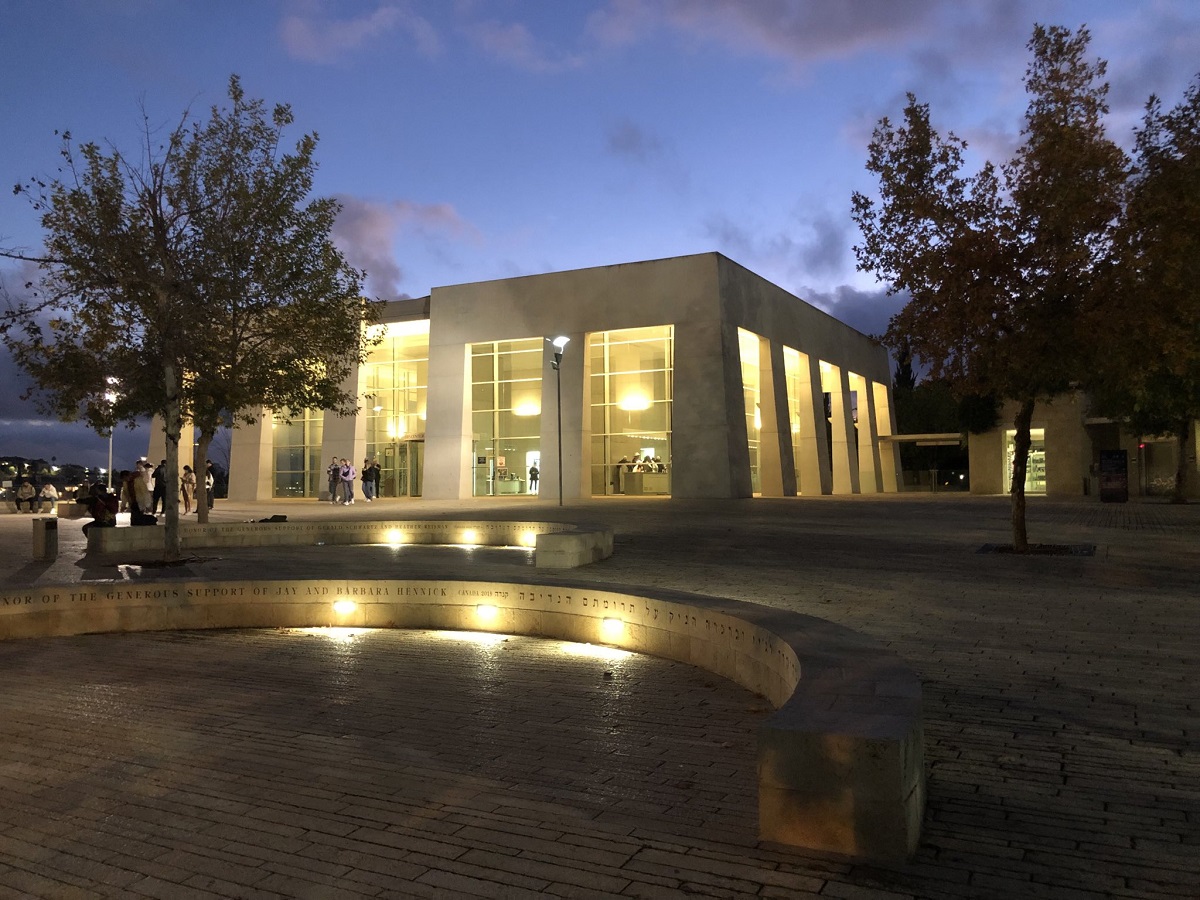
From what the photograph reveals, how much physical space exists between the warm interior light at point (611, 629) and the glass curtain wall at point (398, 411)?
110 feet

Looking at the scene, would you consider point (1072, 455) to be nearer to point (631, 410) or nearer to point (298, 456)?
point (631, 410)

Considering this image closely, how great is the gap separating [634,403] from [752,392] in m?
5.66

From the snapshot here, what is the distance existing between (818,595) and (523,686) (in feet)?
14.1

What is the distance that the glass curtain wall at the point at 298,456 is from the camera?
1649 inches

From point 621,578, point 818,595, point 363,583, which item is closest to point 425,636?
point 363,583

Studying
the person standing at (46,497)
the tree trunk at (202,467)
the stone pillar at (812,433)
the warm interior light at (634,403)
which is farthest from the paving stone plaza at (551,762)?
the stone pillar at (812,433)

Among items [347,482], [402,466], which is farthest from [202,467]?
[402,466]

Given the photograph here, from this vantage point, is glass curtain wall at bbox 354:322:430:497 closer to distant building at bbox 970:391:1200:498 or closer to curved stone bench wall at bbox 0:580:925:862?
distant building at bbox 970:391:1200:498

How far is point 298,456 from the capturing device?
138 ft

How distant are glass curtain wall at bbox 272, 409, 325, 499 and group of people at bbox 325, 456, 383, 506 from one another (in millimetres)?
4194

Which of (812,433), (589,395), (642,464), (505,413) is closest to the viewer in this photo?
(589,395)

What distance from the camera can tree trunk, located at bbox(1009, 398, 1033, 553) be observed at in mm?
13430

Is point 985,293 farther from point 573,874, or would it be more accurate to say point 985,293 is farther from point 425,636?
point 573,874

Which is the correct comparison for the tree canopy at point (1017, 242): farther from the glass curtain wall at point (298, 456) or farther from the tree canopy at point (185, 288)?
the glass curtain wall at point (298, 456)
